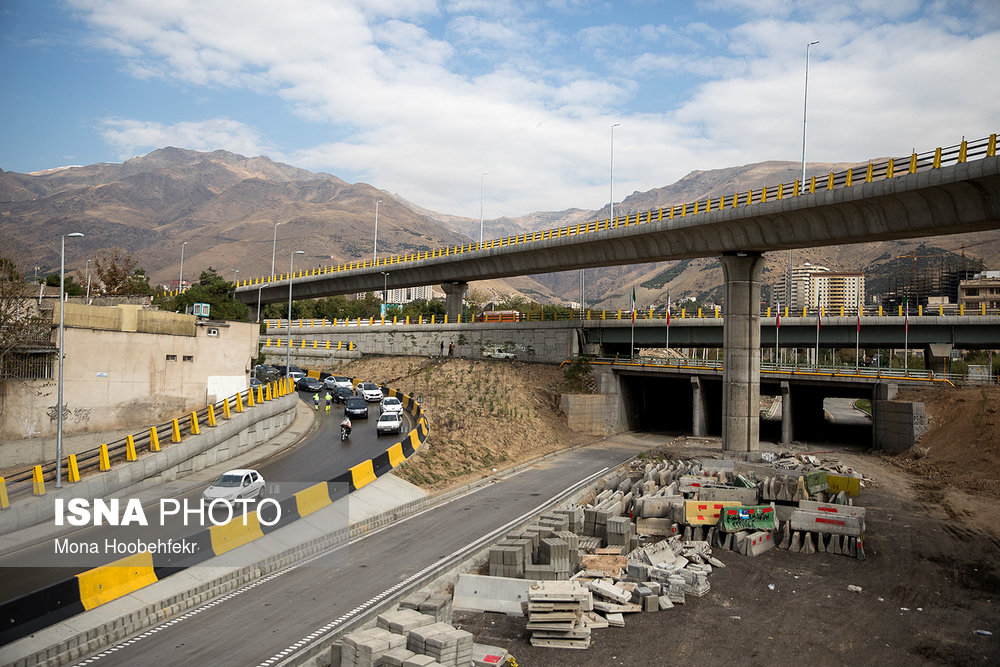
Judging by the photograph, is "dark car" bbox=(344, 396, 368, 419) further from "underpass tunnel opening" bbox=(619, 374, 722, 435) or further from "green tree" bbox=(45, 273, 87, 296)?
"green tree" bbox=(45, 273, 87, 296)

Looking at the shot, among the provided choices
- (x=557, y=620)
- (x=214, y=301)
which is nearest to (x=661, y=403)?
(x=214, y=301)

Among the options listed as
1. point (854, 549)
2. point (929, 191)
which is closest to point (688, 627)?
point (854, 549)

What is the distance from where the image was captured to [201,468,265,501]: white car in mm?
24219

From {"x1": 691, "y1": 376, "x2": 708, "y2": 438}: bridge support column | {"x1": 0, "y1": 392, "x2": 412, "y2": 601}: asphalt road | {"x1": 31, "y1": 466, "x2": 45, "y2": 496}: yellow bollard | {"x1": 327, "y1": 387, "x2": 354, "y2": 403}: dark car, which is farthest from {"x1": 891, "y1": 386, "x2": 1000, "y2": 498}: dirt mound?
{"x1": 31, "y1": 466, "x2": 45, "y2": 496}: yellow bollard

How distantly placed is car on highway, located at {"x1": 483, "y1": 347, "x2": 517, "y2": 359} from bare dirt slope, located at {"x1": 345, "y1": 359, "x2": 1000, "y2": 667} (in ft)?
66.3

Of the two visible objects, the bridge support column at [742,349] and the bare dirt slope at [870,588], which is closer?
the bare dirt slope at [870,588]

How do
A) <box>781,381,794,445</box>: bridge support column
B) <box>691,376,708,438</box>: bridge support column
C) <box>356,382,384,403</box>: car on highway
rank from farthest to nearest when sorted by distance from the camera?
<box>691,376,708,438</box>: bridge support column → <box>356,382,384,403</box>: car on highway → <box>781,381,794,445</box>: bridge support column

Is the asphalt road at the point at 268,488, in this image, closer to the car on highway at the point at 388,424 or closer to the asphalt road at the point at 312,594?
the car on highway at the point at 388,424

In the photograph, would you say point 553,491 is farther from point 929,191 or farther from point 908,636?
point 929,191

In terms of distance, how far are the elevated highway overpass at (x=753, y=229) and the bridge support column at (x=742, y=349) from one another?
0.06 metres

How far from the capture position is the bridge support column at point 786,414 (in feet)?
169

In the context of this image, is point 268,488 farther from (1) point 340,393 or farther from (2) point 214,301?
(2) point 214,301

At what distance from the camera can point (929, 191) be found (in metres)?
31.4

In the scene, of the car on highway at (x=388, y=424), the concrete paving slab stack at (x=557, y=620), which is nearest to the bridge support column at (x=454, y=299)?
the car on highway at (x=388, y=424)
